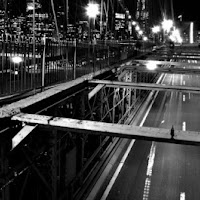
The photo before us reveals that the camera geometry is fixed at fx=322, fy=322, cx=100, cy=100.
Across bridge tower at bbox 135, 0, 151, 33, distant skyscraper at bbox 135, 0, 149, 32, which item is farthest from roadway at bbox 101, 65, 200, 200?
distant skyscraper at bbox 135, 0, 149, 32

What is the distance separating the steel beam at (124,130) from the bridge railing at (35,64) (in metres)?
2.45

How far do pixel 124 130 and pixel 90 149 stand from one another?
1091 cm

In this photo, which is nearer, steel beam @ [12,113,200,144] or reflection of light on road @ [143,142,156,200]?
steel beam @ [12,113,200,144]

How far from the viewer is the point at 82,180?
40.5 feet

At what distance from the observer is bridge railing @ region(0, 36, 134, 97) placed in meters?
8.38

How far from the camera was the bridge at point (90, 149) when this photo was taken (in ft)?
19.3

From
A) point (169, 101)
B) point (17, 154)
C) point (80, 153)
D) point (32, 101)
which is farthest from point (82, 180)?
point (169, 101)

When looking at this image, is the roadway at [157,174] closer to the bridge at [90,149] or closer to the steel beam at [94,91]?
the bridge at [90,149]

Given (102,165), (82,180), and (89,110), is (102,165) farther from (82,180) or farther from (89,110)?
(89,110)

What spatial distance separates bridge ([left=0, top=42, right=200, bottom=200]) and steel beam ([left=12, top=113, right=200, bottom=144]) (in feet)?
0.05

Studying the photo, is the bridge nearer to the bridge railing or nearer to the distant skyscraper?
the bridge railing

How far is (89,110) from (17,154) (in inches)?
171

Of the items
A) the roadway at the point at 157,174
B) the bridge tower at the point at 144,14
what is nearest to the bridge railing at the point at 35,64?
the roadway at the point at 157,174

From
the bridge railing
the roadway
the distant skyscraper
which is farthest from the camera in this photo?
the distant skyscraper
